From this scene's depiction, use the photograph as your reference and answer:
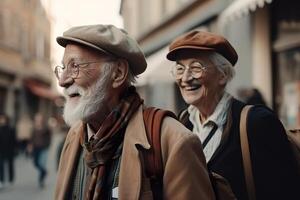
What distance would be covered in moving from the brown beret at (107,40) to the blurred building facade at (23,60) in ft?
76.9

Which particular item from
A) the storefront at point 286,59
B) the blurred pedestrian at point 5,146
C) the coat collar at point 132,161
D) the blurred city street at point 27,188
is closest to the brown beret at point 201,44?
the coat collar at point 132,161

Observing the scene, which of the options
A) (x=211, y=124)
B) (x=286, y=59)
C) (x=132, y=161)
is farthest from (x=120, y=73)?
(x=286, y=59)

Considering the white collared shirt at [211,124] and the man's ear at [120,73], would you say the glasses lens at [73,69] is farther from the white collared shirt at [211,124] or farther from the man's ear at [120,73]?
the white collared shirt at [211,124]

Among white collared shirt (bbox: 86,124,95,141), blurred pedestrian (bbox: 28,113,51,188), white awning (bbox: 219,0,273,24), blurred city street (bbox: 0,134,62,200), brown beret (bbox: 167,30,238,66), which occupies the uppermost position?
white awning (bbox: 219,0,273,24)

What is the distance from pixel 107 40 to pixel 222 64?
3.14 feet

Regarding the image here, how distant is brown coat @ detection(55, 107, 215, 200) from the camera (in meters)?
2.09

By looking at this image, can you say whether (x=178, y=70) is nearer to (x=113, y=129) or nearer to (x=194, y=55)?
(x=194, y=55)

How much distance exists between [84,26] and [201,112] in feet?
3.34

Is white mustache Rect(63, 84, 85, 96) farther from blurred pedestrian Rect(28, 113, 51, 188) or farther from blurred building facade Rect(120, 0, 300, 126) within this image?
blurred pedestrian Rect(28, 113, 51, 188)

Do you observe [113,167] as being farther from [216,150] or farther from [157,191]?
[216,150]

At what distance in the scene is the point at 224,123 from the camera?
2984 millimetres

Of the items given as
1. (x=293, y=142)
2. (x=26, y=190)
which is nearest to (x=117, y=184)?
(x=293, y=142)

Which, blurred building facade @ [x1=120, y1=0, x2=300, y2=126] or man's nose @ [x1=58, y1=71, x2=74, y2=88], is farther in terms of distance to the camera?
blurred building facade @ [x1=120, y1=0, x2=300, y2=126]

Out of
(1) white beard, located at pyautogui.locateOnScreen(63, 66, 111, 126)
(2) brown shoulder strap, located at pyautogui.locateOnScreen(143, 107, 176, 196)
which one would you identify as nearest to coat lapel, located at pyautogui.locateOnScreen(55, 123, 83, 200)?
(1) white beard, located at pyautogui.locateOnScreen(63, 66, 111, 126)
